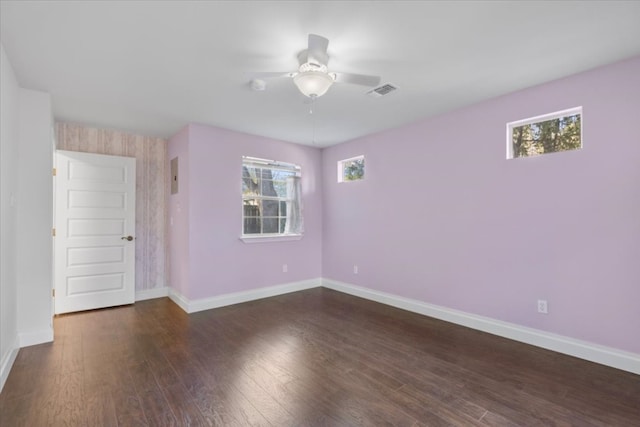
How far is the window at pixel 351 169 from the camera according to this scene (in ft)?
15.9

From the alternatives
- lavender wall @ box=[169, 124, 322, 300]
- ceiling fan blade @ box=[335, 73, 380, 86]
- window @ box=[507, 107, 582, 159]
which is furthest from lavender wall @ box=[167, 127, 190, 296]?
window @ box=[507, 107, 582, 159]

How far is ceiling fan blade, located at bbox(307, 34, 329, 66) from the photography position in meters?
1.95

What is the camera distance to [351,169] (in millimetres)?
5016

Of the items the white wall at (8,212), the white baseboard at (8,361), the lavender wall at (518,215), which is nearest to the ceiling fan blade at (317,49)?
the lavender wall at (518,215)

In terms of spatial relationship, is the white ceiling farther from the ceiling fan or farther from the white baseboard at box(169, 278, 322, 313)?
the white baseboard at box(169, 278, 322, 313)

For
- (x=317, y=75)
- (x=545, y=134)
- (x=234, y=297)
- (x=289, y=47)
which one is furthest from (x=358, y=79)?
(x=234, y=297)

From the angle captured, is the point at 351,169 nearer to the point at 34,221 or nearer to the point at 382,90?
the point at 382,90

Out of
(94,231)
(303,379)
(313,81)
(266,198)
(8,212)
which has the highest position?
(313,81)

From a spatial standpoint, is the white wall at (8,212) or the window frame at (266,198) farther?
the window frame at (266,198)

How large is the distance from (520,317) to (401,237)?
5.24 ft

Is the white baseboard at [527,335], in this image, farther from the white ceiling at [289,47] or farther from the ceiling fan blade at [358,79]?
the ceiling fan blade at [358,79]

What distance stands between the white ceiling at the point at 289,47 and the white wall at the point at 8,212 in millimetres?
229

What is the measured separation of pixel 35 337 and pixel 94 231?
1557 mm

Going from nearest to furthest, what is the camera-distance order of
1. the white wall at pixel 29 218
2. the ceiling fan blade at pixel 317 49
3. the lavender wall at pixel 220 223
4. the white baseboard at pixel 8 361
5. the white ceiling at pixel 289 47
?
the white ceiling at pixel 289 47 < the ceiling fan blade at pixel 317 49 < the white baseboard at pixel 8 361 < the white wall at pixel 29 218 < the lavender wall at pixel 220 223
